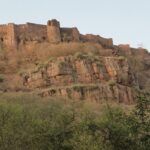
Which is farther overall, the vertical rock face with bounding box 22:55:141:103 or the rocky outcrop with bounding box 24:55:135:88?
the rocky outcrop with bounding box 24:55:135:88

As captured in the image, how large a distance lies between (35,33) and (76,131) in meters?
34.8

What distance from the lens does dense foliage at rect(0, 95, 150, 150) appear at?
34562 millimetres

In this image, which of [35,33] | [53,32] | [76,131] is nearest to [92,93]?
[53,32]

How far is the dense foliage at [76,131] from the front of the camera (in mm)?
34562

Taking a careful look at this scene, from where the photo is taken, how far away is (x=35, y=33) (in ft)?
231

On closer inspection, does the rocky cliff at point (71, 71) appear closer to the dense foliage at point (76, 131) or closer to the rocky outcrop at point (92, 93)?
the rocky outcrop at point (92, 93)

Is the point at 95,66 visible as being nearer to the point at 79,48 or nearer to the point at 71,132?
the point at 79,48

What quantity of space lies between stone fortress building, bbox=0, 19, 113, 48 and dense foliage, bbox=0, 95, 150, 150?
29.0 meters

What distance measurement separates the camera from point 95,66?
62.3m

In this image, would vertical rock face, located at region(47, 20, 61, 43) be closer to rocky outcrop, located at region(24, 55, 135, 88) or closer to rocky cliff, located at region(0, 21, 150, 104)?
rocky cliff, located at region(0, 21, 150, 104)

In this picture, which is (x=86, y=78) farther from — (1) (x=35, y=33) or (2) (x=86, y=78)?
(1) (x=35, y=33)

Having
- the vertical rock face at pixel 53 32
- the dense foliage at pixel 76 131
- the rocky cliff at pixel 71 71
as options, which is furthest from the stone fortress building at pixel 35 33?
the dense foliage at pixel 76 131

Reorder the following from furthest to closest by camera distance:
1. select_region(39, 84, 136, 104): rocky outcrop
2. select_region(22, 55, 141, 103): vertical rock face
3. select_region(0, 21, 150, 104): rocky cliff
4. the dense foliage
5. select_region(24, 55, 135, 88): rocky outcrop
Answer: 1. select_region(24, 55, 135, 88): rocky outcrop
2. select_region(0, 21, 150, 104): rocky cliff
3. select_region(22, 55, 141, 103): vertical rock face
4. select_region(39, 84, 136, 104): rocky outcrop
5. the dense foliage

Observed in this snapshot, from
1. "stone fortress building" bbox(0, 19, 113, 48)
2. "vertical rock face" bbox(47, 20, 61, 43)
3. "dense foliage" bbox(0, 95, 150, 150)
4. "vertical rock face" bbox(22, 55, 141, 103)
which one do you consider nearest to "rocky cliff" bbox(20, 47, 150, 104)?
"vertical rock face" bbox(22, 55, 141, 103)
